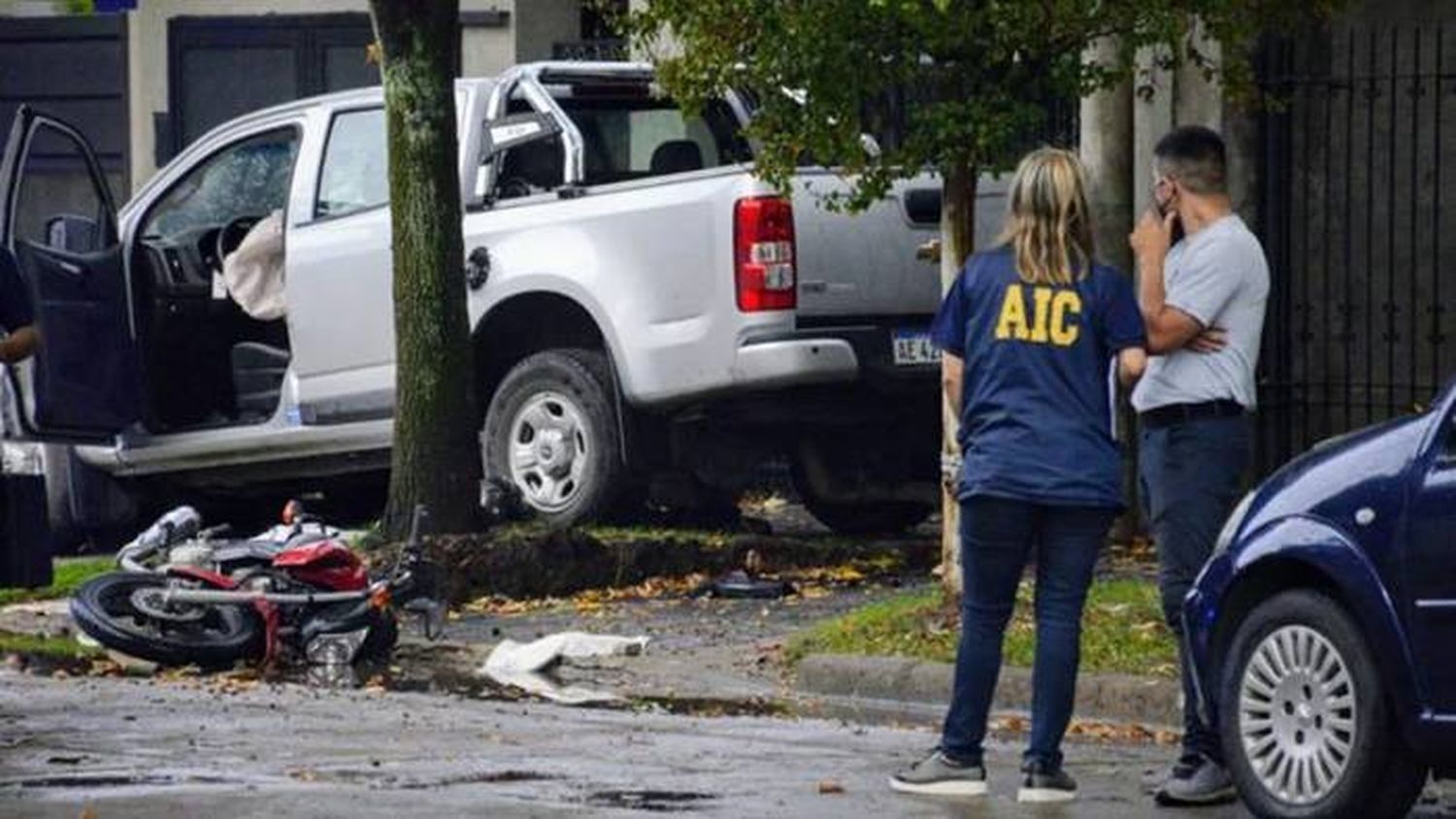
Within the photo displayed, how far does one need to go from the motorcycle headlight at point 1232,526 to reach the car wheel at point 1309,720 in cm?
23

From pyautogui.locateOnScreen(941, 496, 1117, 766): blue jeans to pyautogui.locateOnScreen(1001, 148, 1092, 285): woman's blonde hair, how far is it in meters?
0.62

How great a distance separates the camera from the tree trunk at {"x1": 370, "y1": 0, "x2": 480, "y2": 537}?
1730 cm

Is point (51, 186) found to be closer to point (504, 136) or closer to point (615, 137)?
point (615, 137)

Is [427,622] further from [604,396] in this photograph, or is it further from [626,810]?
[626,810]

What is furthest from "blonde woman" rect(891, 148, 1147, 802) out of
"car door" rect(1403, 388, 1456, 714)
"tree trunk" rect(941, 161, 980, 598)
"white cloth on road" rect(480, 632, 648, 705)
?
"tree trunk" rect(941, 161, 980, 598)

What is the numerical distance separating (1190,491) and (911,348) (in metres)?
6.53

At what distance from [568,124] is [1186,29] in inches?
174

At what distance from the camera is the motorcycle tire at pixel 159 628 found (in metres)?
14.6

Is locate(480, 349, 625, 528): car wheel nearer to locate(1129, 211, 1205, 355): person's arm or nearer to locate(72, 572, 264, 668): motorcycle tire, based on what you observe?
locate(72, 572, 264, 668): motorcycle tire

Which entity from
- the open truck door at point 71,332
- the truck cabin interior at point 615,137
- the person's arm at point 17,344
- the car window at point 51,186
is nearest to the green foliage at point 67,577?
the open truck door at point 71,332

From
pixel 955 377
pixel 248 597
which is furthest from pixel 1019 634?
pixel 955 377

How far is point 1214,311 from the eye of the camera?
11.0 metres

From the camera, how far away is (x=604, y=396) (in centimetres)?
1789

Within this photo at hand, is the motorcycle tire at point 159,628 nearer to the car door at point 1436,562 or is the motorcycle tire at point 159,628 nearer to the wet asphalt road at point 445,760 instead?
the wet asphalt road at point 445,760
